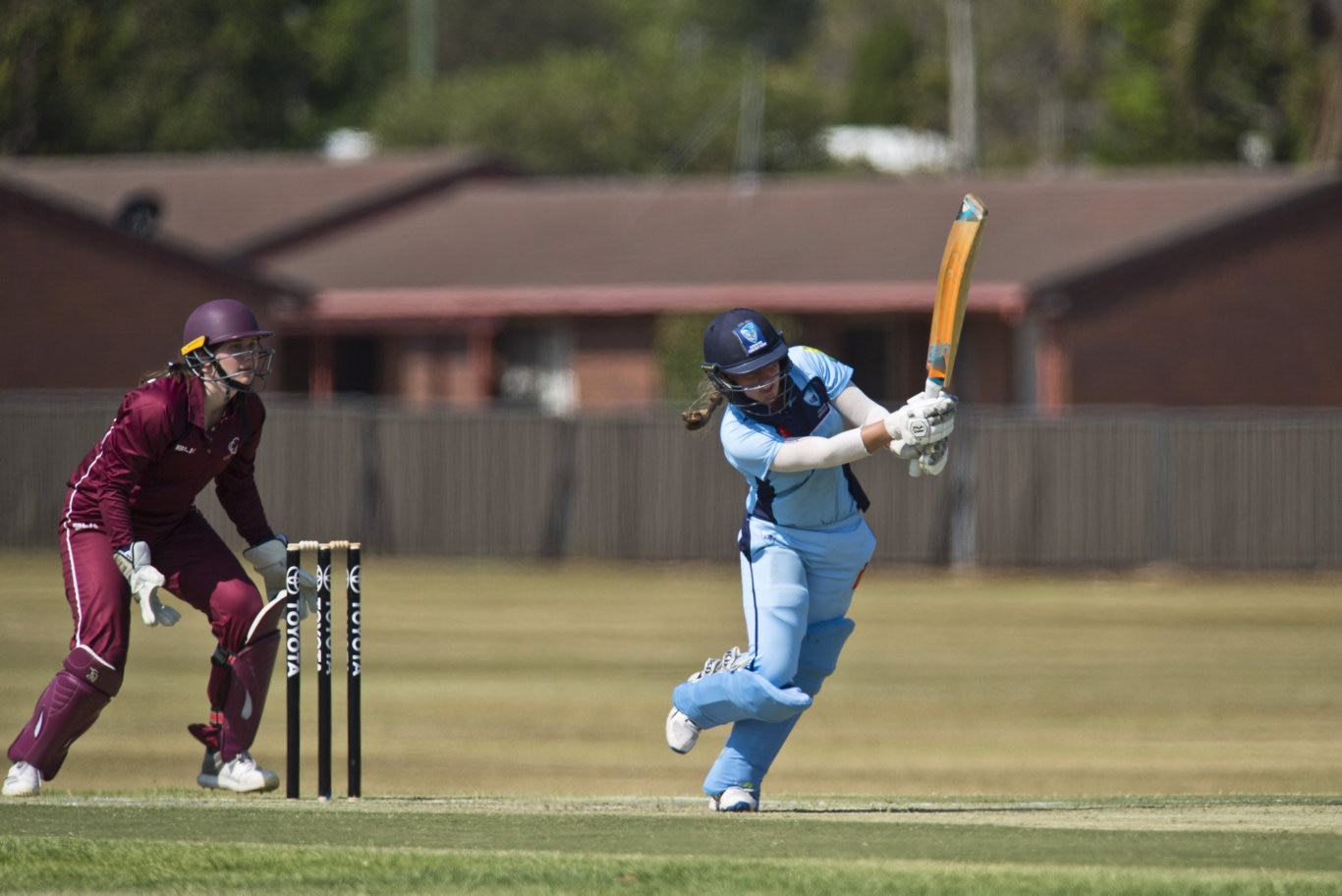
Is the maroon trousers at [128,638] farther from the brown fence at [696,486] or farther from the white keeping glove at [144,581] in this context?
the brown fence at [696,486]

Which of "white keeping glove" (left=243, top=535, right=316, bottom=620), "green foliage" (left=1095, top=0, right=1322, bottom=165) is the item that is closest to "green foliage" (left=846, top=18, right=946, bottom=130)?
"green foliage" (left=1095, top=0, right=1322, bottom=165)

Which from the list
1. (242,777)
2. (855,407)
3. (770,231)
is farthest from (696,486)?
(855,407)

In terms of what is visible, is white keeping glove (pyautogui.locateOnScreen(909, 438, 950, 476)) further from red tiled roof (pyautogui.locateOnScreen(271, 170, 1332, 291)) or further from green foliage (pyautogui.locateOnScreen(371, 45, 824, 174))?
green foliage (pyautogui.locateOnScreen(371, 45, 824, 174))

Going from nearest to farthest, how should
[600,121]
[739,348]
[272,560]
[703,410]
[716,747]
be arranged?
[739,348]
[703,410]
[272,560]
[716,747]
[600,121]

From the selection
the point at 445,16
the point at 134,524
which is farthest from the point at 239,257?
the point at 445,16

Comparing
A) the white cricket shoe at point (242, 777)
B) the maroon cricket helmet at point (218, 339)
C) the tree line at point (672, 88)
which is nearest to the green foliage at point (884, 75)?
the tree line at point (672, 88)

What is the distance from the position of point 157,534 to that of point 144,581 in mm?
583

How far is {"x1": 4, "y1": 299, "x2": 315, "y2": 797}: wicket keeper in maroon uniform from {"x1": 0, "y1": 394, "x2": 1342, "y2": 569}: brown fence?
16.4m

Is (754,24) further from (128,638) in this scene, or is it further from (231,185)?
(128,638)

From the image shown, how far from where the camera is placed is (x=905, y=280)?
101 ft

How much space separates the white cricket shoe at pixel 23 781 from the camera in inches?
361

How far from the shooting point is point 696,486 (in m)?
26.7

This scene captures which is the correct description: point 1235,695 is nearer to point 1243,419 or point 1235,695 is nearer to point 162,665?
point 162,665

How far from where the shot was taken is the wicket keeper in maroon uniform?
29.9ft
